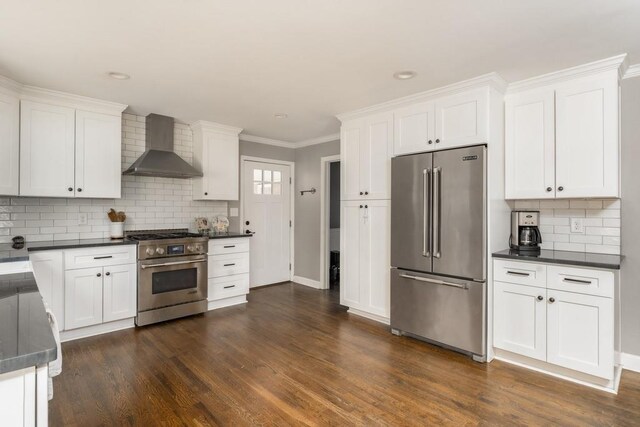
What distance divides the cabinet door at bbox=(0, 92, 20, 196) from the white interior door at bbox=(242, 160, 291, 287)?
2701 millimetres

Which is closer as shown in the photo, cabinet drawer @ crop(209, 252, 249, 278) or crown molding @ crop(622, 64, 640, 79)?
crown molding @ crop(622, 64, 640, 79)

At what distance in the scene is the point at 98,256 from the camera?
3459 mm

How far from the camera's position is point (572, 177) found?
2842 mm

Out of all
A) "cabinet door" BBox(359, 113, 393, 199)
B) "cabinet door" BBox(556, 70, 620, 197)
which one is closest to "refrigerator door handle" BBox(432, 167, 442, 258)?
"cabinet door" BBox(359, 113, 393, 199)

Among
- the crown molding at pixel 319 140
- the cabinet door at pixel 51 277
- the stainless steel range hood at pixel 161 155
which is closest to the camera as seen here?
the cabinet door at pixel 51 277

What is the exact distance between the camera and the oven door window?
3.82 m

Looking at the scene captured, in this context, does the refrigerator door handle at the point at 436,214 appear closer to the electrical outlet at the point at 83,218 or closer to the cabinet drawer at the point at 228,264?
the cabinet drawer at the point at 228,264

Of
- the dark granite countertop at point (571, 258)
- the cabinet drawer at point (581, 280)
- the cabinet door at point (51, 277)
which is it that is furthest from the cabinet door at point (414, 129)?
the cabinet door at point (51, 277)

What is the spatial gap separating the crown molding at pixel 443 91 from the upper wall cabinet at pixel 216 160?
1870mm

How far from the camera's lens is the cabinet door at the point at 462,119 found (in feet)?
9.80

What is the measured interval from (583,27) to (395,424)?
275 centimetres

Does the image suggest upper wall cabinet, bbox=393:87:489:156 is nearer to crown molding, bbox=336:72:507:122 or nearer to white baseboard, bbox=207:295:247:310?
crown molding, bbox=336:72:507:122

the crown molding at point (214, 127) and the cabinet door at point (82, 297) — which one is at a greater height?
the crown molding at point (214, 127)

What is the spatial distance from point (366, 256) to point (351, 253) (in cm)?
22
